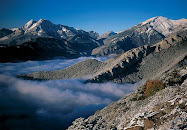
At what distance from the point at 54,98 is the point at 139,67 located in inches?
3841

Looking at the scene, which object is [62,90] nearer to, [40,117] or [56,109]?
[56,109]

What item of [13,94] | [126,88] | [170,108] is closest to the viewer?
[170,108]

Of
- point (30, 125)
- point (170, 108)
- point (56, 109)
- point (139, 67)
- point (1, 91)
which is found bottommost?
point (170, 108)

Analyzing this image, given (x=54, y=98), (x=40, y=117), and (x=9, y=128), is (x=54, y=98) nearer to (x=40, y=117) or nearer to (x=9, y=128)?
(x=40, y=117)

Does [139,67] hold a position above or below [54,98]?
above

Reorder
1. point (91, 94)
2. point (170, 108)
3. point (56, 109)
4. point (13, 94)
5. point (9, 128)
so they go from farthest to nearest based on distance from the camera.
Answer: point (13, 94), point (91, 94), point (56, 109), point (9, 128), point (170, 108)

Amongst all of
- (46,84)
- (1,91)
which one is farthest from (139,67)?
(1,91)

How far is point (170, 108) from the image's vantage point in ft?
76.9

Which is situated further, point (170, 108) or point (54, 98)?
point (54, 98)

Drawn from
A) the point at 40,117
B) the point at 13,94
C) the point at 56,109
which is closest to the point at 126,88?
the point at 56,109

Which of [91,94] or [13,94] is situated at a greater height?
[13,94]

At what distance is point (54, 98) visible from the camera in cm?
17962

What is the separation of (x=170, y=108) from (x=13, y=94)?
19742 centimetres

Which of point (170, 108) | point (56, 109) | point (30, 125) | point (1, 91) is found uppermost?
point (1, 91)
